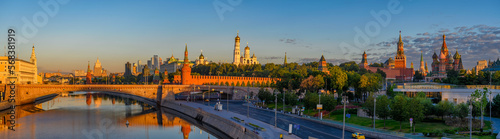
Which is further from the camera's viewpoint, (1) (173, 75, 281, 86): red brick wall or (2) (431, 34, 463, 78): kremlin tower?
(2) (431, 34, 463, 78): kremlin tower

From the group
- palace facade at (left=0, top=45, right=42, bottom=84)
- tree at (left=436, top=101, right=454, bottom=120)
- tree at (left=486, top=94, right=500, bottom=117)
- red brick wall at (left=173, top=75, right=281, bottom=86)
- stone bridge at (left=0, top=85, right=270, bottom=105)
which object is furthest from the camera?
red brick wall at (left=173, top=75, right=281, bottom=86)

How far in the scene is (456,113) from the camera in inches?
1815

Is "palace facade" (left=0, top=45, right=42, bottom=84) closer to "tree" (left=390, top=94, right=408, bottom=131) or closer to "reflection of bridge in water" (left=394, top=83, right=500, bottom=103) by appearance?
"tree" (left=390, top=94, right=408, bottom=131)

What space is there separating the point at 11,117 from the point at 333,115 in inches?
2202

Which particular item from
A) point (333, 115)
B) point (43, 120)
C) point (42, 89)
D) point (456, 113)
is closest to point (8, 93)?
point (42, 89)

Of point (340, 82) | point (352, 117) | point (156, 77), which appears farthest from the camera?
point (156, 77)

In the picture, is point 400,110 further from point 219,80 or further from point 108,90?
point 219,80

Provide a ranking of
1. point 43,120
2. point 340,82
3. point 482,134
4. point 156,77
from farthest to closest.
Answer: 1. point 156,77
2. point 340,82
3. point 43,120
4. point 482,134

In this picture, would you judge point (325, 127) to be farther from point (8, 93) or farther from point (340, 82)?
point (8, 93)

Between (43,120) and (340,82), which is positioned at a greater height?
(340,82)

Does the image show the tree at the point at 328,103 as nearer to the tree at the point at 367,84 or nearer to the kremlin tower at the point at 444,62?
the tree at the point at 367,84

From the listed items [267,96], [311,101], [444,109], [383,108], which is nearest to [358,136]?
[383,108]

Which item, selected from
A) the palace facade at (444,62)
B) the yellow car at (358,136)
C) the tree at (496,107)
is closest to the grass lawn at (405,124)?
the yellow car at (358,136)

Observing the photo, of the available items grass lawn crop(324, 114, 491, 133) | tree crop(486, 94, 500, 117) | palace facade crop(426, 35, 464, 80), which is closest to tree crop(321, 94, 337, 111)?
grass lawn crop(324, 114, 491, 133)
